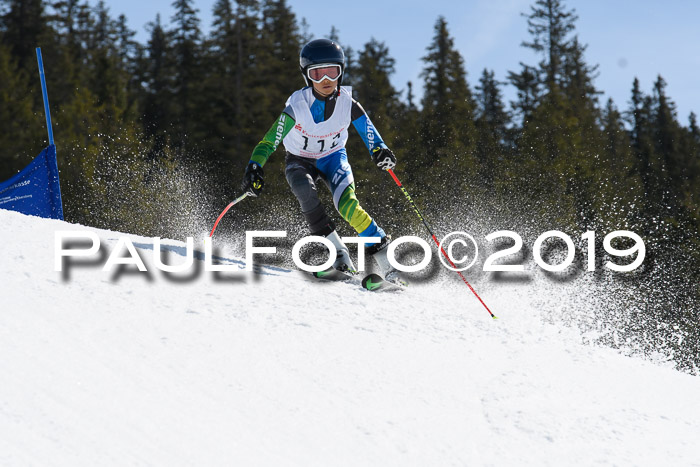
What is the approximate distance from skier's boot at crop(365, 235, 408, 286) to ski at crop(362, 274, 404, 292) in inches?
10.2

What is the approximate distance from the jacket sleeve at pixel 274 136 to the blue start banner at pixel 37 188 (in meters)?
3.04

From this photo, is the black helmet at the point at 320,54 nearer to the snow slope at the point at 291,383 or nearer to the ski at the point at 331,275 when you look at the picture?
the ski at the point at 331,275

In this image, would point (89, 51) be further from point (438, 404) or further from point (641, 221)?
point (438, 404)

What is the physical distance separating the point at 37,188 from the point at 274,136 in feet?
11.2

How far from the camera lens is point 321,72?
5.31m

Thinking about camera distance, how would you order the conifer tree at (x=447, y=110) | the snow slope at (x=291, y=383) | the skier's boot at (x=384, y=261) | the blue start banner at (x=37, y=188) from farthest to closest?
the conifer tree at (x=447, y=110) → the blue start banner at (x=37, y=188) → the skier's boot at (x=384, y=261) → the snow slope at (x=291, y=383)

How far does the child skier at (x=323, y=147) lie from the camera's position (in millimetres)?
5320

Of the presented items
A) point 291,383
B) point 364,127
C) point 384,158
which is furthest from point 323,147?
point 291,383

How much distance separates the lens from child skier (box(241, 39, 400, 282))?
17.5 ft

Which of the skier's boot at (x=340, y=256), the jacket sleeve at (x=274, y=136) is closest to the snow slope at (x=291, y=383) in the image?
the skier's boot at (x=340, y=256)

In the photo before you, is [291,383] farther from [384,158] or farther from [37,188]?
[37,188]

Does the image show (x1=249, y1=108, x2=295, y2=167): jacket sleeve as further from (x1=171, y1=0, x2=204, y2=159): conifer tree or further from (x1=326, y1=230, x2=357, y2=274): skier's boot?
(x1=171, y1=0, x2=204, y2=159): conifer tree

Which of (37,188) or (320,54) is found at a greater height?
(320,54)

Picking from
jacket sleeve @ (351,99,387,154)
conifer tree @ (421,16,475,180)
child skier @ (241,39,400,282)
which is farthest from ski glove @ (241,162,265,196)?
conifer tree @ (421,16,475,180)
